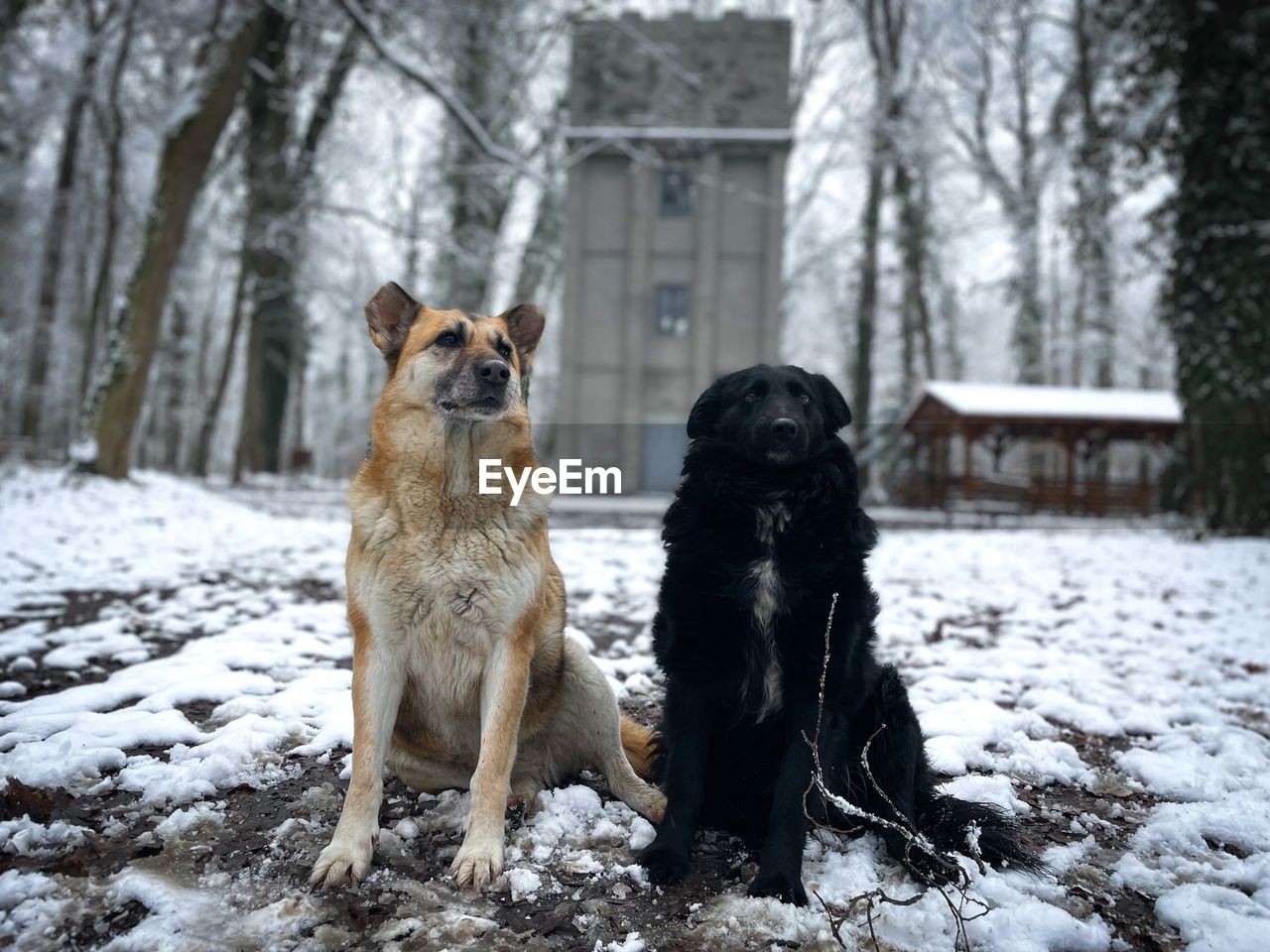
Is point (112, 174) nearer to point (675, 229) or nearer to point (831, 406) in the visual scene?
point (675, 229)

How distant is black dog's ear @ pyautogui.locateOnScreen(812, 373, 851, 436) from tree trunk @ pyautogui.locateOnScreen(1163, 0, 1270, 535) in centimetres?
1078

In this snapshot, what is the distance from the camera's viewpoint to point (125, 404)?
10469mm

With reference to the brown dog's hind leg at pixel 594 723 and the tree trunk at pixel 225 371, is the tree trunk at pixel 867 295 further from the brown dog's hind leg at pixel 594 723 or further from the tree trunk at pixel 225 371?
the brown dog's hind leg at pixel 594 723

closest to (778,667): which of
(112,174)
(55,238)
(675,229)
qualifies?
(112,174)

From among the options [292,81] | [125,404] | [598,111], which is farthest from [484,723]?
[598,111]

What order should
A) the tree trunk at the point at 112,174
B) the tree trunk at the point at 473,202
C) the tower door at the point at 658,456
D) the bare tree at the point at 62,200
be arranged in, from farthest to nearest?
the tower door at the point at 658,456 → the tree trunk at the point at 473,202 → the bare tree at the point at 62,200 → the tree trunk at the point at 112,174

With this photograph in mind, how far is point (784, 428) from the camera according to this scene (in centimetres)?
249

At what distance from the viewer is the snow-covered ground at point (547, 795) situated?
2055 millimetres

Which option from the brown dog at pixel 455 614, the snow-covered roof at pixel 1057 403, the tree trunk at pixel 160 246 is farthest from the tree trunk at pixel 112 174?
the snow-covered roof at pixel 1057 403

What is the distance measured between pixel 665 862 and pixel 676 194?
22.4 meters

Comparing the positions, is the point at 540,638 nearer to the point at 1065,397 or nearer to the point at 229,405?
the point at 1065,397

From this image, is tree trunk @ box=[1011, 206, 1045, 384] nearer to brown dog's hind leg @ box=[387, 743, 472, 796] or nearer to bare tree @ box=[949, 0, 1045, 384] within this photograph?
bare tree @ box=[949, 0, 1045, 384]

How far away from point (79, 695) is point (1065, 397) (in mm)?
24854

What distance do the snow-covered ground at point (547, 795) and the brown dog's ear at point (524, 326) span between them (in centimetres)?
170
